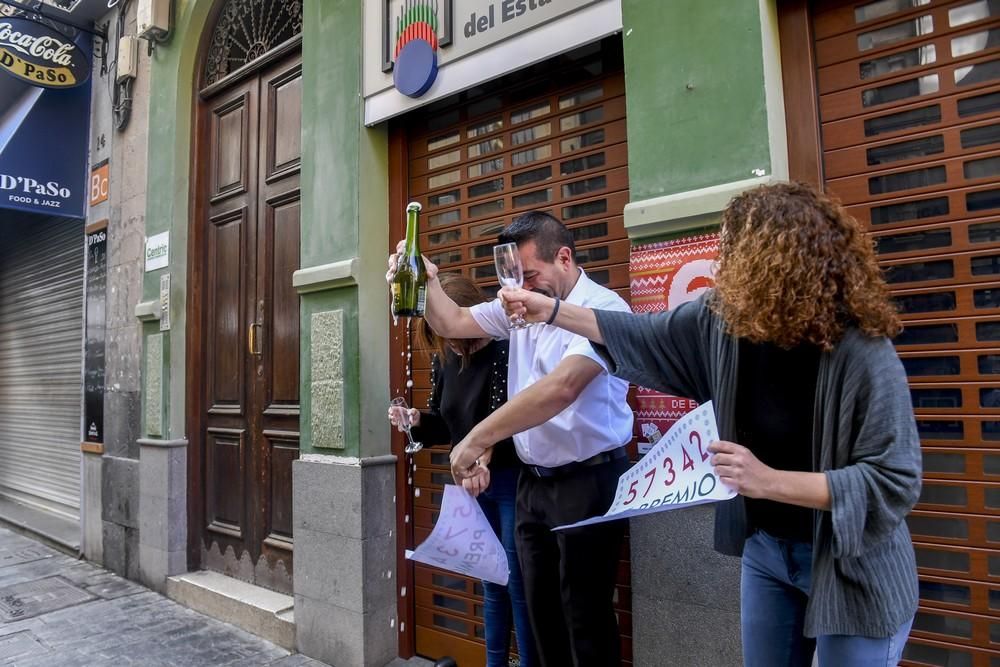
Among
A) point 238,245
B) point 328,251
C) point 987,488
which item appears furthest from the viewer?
point 238,245

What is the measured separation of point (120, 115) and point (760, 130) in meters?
6.53

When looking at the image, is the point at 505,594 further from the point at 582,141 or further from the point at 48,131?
the point at 48,131

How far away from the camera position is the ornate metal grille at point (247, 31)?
5430 mm

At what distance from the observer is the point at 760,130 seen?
2.71m

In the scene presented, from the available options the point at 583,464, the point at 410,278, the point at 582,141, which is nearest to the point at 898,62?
the point at 582,141

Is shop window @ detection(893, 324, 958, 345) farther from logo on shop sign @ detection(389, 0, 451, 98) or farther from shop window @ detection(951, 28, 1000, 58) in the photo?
logo on shop sign @ detection(389, 0, 451, 98)

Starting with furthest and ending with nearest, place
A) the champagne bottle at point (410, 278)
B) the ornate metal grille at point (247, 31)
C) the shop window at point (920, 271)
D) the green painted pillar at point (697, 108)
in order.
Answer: the ornate metal grille at point (247, 31) → the champagne bottle at point (410, 278) → the green painted pillar at point (697, 108) → the shop window at point (920, 271)

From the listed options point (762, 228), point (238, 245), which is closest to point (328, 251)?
point (238, 245)

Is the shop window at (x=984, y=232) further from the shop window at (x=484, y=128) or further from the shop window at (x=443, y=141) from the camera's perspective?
the shop window at (x=443, y=141)

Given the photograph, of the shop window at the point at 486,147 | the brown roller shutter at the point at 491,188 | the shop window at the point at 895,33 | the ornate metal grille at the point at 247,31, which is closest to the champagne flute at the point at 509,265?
the brown roller shutter at the point at 491,188

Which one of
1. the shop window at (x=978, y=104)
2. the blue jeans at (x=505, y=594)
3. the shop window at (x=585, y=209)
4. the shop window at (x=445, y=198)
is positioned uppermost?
the shop window at (x=445, y=198)

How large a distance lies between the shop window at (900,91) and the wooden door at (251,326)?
3.84 m

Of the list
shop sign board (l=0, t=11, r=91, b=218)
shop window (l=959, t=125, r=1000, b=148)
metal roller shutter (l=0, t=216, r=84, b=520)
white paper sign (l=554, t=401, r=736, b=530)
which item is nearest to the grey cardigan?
white paper sign (l=554, t=401, r=736, b=530)

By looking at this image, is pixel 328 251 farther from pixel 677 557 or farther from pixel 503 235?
pixel 677 557
